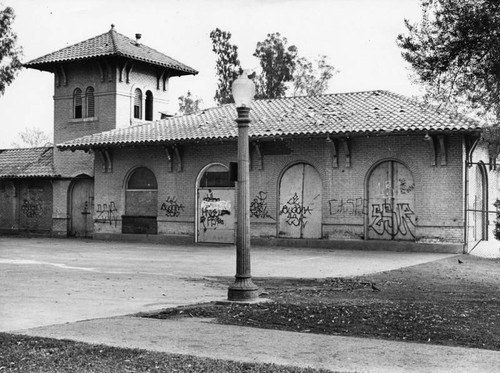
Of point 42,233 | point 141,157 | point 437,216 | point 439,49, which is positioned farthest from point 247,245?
Answer: point 42,233

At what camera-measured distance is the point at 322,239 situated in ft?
80.4

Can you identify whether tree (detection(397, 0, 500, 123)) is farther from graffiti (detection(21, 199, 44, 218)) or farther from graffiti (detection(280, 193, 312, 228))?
graffiti (detection(21, 199, 44, 218))

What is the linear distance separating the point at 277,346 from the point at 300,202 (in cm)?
1800

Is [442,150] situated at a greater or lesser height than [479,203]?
greater

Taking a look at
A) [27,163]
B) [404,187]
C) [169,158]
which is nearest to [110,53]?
[169,158]

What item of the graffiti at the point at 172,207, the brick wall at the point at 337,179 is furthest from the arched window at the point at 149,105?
the graffiti at the point at 172,207

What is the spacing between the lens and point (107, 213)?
29.4 m

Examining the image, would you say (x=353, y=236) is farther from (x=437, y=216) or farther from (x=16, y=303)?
(x=16, y=303)

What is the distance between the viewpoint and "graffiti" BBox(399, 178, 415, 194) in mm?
23328

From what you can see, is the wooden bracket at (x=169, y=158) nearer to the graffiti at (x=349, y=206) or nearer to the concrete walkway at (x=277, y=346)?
the graffiti at (x=349, y=206)

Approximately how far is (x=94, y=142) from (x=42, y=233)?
6.63 meters

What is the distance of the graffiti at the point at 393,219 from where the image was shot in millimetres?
23328

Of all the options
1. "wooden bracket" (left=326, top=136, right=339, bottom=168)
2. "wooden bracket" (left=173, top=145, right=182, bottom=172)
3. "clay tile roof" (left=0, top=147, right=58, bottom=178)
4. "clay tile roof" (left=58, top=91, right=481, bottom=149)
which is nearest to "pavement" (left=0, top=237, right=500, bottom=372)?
"wooden bracket" (left=326, top=136, right=339, bottom=168)

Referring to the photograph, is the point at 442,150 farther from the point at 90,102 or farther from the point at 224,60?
the point at 224,60
